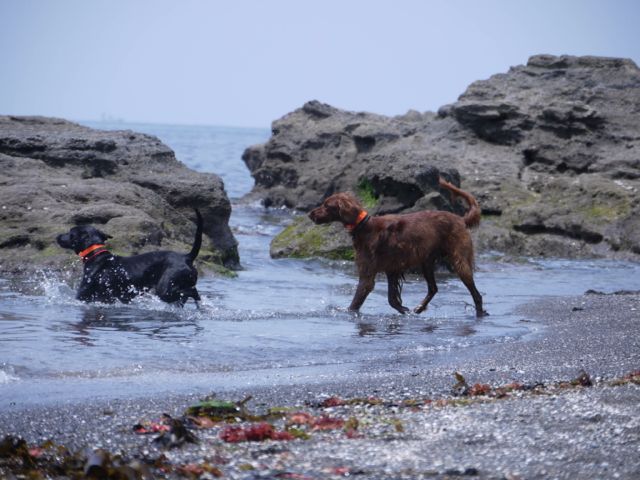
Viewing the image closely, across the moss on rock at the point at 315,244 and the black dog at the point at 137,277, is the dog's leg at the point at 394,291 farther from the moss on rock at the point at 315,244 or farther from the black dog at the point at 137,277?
the moss on rock at the point at 315,244

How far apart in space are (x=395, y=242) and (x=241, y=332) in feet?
7.49

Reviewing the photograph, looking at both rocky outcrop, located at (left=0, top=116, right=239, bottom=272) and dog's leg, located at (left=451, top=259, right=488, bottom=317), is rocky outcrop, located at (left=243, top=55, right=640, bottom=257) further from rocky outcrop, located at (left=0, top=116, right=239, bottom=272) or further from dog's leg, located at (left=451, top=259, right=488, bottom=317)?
dog's leg, located at (left=451, top=259, right=488, bottom=317)

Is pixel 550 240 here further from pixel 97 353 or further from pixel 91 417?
pixel 91 417

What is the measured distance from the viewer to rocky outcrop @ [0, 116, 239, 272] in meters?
11.8

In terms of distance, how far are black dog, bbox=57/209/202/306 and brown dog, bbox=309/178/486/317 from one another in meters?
1.51

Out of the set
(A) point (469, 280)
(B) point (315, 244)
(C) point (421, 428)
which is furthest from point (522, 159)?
(C) point (421, 428)

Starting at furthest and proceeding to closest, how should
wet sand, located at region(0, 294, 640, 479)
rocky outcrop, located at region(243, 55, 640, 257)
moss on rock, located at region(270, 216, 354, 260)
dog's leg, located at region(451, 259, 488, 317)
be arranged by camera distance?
rocky outcrop, located at region(243, 55, 640, 257)
moss on rock, located at region(270, 216, 354, 260)
dog's leg, located at region(451, 259, 488, 317)
wet sand, located at region(0, 294, 640, 479)

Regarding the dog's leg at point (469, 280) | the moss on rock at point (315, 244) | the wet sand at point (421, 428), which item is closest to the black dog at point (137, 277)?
the dog's leg at point (469, 280)

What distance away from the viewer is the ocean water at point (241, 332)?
20.6 feet

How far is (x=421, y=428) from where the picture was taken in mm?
4551

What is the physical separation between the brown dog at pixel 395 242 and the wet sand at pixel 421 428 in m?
3.40

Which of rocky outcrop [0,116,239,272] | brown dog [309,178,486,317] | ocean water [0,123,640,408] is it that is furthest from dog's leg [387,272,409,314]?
rocky outcrop [0,116,239,272]

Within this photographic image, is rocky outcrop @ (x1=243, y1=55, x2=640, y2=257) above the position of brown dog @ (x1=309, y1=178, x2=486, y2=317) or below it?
above

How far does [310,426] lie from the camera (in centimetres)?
464
